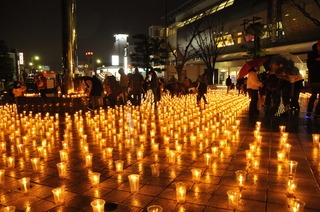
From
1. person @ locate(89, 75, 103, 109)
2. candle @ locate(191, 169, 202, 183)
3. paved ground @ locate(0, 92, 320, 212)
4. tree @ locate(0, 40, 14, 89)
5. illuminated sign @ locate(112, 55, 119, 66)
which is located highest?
illuminated sign @ locate(112, 55, 119, 66)

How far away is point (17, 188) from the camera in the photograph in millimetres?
3906

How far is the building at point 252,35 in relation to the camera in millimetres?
32062

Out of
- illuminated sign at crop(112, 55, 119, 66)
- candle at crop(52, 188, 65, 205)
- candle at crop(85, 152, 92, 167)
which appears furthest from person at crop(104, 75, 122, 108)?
illuminated sign at crop(112, 55, 119, 66)

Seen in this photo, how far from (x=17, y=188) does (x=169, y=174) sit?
7.29 ft

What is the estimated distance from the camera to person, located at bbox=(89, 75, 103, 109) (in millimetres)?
12883

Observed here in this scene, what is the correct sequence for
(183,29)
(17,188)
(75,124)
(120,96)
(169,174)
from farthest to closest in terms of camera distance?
(183,29), (120,96), (75,124), (169,174), (17,188)

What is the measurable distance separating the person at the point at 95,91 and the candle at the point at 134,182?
32.2 ft

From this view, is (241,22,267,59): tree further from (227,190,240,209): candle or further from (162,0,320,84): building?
(227,190,240,209): candle

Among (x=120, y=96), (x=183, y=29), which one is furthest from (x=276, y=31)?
(x=120, y=96)

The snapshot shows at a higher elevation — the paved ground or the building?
the building

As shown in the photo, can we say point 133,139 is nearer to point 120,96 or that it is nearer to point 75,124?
point 75,124

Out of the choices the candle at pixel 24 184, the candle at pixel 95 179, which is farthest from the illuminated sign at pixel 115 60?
the candle at pixel 24 184

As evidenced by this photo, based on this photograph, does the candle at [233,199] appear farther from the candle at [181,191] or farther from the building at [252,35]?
the building at [252,35]

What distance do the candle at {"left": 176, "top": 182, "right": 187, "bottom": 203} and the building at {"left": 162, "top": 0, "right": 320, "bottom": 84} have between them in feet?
81.6
